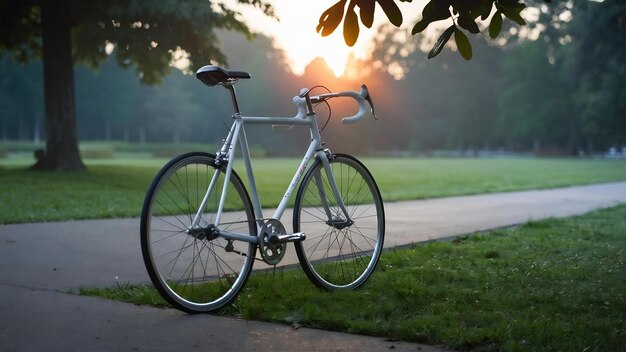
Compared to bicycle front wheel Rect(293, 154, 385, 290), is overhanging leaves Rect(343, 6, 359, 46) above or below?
above

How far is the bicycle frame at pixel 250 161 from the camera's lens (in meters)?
4.14

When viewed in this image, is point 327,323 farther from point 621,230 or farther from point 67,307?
point 621,230

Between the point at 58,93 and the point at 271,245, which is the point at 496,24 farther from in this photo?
the point at 58,93

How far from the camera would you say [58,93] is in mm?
19812

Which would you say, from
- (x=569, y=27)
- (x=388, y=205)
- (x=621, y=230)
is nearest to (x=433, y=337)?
(x=621, y=230)

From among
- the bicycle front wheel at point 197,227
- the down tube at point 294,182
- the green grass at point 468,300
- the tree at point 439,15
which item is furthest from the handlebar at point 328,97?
the green grass at point 468,300

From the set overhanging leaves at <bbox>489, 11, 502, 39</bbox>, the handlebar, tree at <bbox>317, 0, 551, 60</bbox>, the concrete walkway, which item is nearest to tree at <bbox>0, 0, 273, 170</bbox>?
the concrete walkway

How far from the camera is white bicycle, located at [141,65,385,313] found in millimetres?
4004

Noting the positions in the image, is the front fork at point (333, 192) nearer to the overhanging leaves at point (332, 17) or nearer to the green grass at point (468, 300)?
the green grass at point (468, 300)

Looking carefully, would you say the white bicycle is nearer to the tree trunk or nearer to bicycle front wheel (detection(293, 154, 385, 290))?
bicycle front wheel (detection(293, 154, 385, 290))

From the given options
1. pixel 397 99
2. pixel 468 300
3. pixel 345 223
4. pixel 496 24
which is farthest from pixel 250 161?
pixel 397 99

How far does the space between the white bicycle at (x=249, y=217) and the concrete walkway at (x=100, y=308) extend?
29cm

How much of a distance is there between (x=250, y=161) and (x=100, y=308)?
1208 millimetres

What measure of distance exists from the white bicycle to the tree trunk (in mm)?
15161
